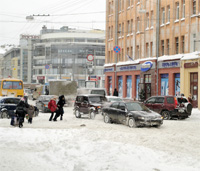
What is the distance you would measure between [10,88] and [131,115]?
85.0 feet

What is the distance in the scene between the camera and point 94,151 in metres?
13.2

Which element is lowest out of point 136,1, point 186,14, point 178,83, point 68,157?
point 68,157

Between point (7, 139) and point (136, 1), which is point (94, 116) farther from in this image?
→ point (136, 1)

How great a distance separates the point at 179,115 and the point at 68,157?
15105 mm

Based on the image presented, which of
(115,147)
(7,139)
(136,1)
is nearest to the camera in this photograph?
(115,147)

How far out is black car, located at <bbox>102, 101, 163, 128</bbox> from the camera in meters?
20.4

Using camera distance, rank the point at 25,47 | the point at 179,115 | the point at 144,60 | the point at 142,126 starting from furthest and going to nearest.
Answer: the point at 25,47 < the point at 144,60 < the point at 179,115 < the point at 142,126

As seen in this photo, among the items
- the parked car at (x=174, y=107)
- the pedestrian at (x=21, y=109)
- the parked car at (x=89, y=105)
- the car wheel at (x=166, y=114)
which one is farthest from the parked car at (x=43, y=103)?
the pedestrian at (x=21, y=109)

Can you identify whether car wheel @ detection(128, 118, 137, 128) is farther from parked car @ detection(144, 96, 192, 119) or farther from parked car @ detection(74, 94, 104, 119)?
parked car @ detection(144, 96, 192, 119)

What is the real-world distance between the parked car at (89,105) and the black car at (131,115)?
2353mm

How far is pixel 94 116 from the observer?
86.1 feet

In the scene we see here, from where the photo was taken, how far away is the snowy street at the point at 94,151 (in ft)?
37.0

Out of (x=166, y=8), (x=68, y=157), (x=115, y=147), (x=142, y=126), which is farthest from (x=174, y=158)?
(x=166, y=8)

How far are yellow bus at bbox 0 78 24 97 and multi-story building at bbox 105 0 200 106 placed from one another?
12.9 metres
